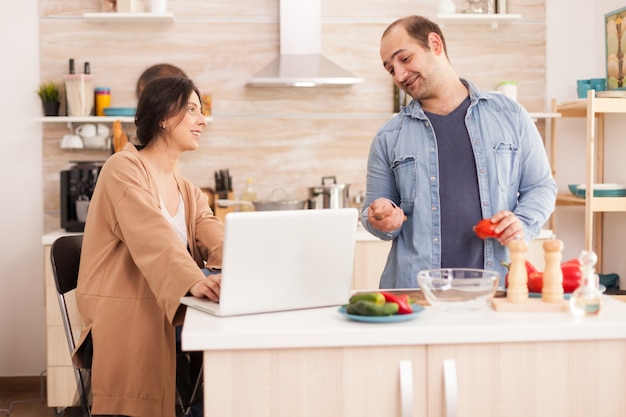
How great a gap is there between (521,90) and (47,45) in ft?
8.42

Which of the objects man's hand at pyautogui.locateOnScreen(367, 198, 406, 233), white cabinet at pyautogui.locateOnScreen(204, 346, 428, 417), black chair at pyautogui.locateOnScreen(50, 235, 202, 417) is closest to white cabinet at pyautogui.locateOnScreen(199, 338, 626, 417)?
white cabinet at pyautogui.locateOnScreen(204, 346, 428, 417)

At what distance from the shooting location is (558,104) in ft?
15.5

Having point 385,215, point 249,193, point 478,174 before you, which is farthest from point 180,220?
point 249,193

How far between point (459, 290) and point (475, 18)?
2.96 metres

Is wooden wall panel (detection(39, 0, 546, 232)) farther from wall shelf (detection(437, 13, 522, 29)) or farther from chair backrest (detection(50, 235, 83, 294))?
chair backrest (detection(50, 235, 83, 294))

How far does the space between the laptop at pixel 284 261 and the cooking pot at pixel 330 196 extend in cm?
245

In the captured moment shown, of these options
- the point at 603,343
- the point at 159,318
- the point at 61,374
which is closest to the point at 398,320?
the point at 603,343

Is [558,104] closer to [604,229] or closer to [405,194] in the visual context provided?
[604,229]

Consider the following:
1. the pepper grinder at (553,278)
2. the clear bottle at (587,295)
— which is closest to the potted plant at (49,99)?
the pepper grinder at (553,278)

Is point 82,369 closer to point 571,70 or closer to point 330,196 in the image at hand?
point 330,196

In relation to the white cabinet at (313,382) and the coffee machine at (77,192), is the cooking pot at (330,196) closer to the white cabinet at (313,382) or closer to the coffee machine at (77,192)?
the coffee machine at (77,192)

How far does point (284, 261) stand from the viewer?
1.84m

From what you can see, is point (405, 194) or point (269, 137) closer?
point (405, 194)

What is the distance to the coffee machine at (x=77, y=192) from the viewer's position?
14.0ft
